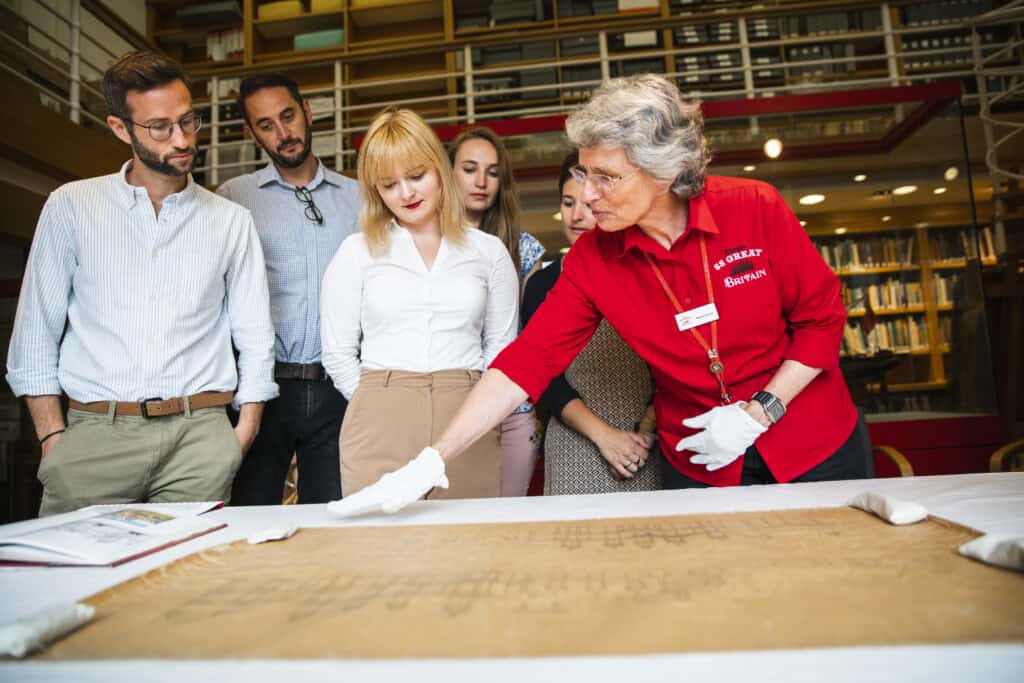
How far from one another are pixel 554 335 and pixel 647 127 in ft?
1.45

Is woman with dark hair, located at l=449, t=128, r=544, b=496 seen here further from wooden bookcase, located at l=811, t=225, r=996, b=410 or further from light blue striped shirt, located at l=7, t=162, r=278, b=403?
wooden bookcase, located at l=811, t=225, r=996, b=410

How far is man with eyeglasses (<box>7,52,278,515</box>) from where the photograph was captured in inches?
63.1

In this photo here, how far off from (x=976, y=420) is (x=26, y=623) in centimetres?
356

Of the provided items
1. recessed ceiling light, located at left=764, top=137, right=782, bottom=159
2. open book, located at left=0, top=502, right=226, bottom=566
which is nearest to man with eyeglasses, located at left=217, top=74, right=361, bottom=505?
open book, located at left=0, top=502, right=226, bottom=566

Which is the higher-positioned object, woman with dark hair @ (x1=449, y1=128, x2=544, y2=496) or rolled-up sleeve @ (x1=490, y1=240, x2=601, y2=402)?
woman with dark hair @ (x1=449, y1=128, x2=544, y2=496)

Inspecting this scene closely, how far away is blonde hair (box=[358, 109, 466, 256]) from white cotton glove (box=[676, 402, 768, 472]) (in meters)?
0.75

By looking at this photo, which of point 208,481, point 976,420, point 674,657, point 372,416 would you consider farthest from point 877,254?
point 674,657

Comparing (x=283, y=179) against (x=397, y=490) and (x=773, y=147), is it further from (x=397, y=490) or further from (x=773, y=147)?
(x=773, y=147)

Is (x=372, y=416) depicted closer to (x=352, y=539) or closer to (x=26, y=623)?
(x=352, y=539)

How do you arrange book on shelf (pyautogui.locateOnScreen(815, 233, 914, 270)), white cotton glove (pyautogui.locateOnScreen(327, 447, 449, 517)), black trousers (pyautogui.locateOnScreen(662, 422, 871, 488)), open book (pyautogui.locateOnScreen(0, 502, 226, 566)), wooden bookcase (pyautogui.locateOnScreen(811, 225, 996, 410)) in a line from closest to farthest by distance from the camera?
open book (pyautogui.locateOnScreen(0, 502, 226, 566))
white cotton glove (pyautogui.locateOnScreen(327, 447, 449, 517))
black trousers (pyautogui.locateOnScreen(662, 422, 871, 488))
wooden bookcase (pyautogui.locateOnScreen(811, 225, 996, 410))
book on shelf (pyautogui.locateOnScreen(815, 233, 914, 270))

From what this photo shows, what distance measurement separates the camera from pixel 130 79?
5.65ft

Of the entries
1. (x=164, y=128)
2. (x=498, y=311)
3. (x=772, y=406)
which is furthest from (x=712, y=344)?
(x=164, y=128)

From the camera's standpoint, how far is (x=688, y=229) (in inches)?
54.5

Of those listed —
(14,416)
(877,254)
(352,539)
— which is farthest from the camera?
(14,416)
